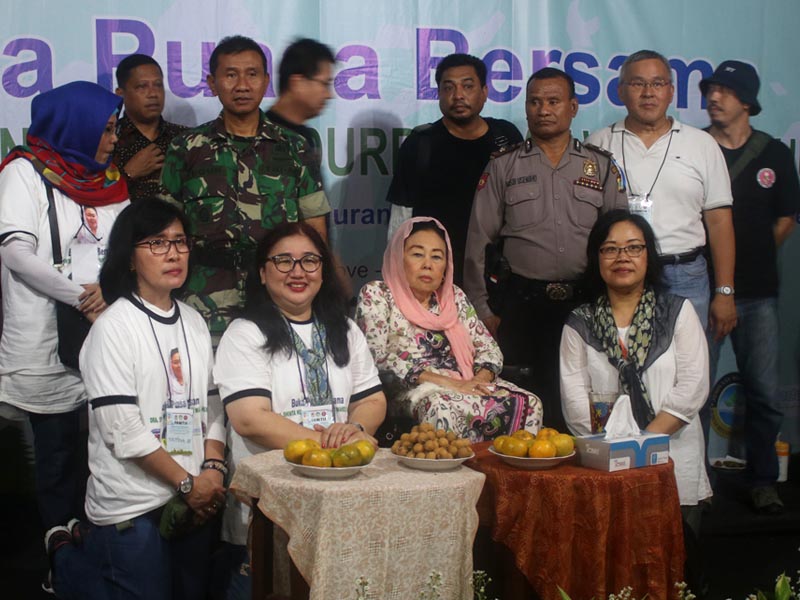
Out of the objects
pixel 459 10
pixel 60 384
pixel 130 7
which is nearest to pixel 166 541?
pixel 60 384

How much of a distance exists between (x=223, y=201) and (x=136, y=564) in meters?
1.30

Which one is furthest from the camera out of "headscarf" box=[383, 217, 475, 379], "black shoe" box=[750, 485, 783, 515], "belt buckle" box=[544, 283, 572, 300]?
"black shoe" box=[750, 485, 783, 515]

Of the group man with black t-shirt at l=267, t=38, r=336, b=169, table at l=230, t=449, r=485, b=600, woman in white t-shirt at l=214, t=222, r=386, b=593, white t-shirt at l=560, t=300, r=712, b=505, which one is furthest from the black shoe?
man with black t-shirt at l=267, t=38, r=336, b=169

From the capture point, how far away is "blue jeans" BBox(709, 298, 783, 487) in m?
4.46

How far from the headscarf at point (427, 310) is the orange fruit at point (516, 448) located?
0.81 metres

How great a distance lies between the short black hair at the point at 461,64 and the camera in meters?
4.12

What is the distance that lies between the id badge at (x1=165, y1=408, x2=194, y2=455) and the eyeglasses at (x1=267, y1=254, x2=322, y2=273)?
541 mm

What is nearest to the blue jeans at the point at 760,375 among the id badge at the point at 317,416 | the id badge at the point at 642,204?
the id badge at the point at 642,204

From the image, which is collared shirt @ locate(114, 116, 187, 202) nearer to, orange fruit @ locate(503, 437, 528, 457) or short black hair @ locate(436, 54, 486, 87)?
short black hair @ locate(436, 54, 486, 87)

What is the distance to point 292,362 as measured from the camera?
3004 mm

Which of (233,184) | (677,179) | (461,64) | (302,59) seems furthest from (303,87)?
(677,179)

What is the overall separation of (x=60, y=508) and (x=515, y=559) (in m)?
1.63

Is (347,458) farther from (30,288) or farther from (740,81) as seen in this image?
(740,81)

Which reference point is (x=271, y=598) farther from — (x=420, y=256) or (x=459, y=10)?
(x=459, y=10)
